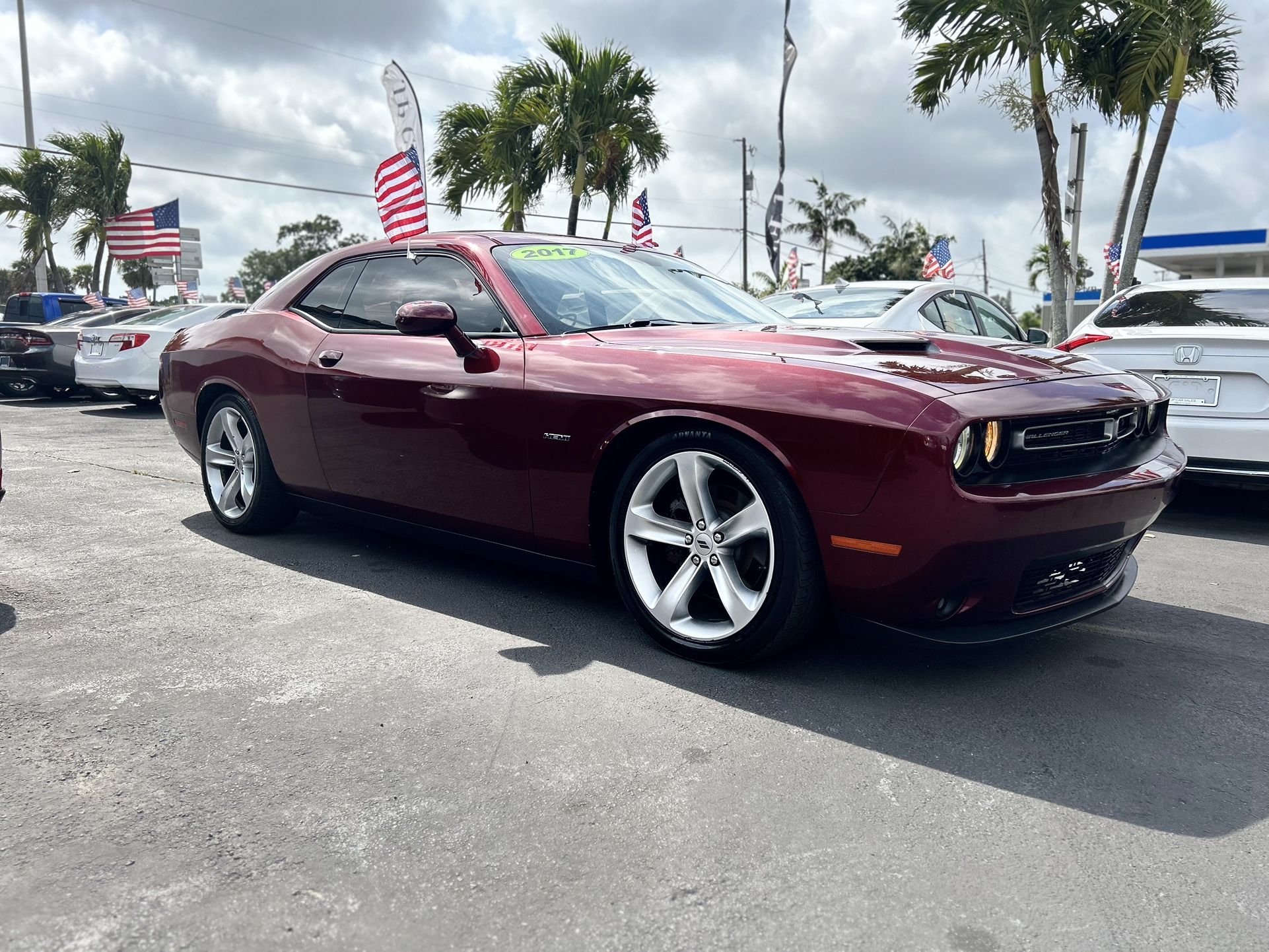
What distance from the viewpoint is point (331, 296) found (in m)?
4.68

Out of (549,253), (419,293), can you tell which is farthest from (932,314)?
(419,293)

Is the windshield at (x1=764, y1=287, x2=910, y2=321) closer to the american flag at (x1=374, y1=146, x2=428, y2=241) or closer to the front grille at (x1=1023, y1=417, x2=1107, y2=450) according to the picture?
the front grille at (x1=1023, y1=417, x2=1107, y2=450)

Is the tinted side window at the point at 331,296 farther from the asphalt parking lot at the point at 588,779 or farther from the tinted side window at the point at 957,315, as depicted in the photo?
the tinted side window at the point at 957,315

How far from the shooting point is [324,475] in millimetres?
4512

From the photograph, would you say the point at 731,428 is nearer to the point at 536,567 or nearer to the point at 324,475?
the point at 536,567

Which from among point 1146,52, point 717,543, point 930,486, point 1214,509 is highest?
point 1146,52

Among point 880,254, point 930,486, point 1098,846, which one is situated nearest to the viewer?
point 1098,846

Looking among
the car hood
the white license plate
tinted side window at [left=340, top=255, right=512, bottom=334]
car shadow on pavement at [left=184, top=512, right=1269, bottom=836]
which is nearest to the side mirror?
tinted side window at [left=340, top=255, right=512, bottom=334]

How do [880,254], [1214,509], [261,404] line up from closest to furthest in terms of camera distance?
1. [261,404]
2. [1214,509]
3. [880,254]

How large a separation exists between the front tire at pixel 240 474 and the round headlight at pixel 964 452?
10.8ft

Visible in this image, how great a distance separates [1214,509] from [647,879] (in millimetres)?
6013

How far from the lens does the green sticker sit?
4.14 meters

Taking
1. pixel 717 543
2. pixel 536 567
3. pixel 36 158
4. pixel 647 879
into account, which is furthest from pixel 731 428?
pixel 36 158

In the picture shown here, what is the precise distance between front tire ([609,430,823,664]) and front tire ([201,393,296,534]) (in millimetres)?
2200
